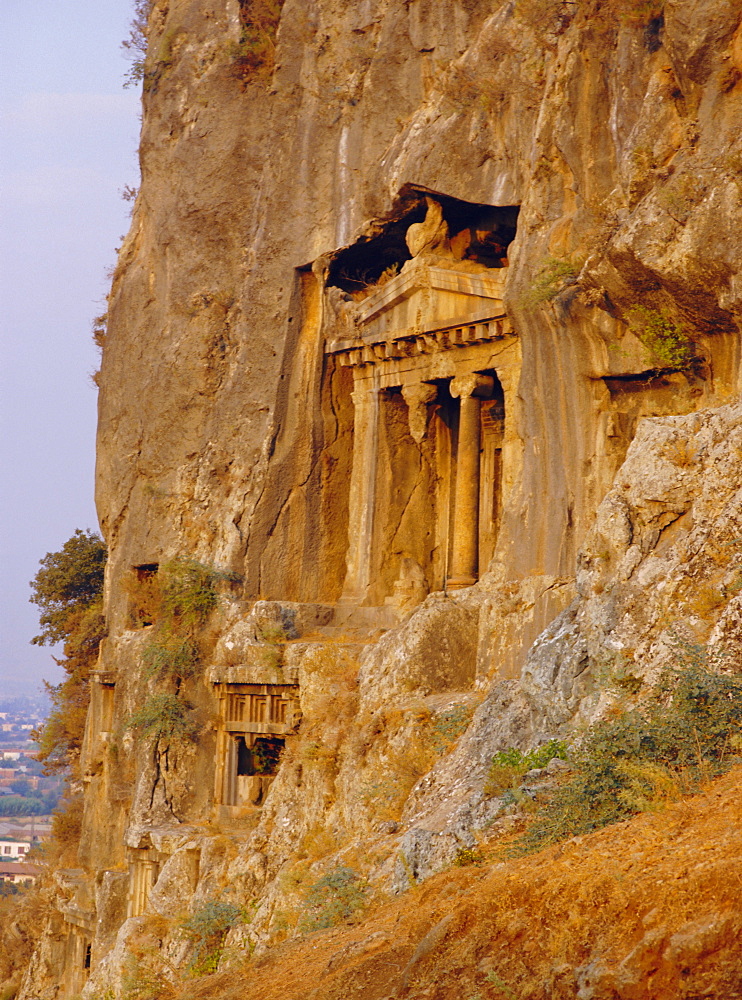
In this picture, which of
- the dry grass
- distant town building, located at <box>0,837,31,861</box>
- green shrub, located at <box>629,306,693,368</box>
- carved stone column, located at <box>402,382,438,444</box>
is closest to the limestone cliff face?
green shrub, located at <box>629,306,693,368</box>

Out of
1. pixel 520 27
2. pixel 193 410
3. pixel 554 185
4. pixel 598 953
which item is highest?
pixel 520 27

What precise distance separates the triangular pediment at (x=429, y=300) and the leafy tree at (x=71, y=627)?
34.6ft

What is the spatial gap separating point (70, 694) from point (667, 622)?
19.4m

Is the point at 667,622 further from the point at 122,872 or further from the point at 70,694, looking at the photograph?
the point at 70,694

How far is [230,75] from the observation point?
22766 mm

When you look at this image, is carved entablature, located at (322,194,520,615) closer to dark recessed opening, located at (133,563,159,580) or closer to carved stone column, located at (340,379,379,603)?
carved stone column, located at (340,379,379,603)

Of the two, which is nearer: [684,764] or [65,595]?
[684,764]

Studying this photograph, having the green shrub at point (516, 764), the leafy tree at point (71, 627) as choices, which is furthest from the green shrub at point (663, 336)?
the leafy tree at point (71, 627)

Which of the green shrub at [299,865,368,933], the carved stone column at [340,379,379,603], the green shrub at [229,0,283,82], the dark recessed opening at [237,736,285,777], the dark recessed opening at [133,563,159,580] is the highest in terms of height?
the green shrub at [229,0,283,82]

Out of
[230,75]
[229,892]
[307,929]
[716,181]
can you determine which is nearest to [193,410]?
[230,75]

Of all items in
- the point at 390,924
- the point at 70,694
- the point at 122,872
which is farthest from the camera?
the point at 70,694

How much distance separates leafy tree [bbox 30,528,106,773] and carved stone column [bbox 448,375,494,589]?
1046 centimetres

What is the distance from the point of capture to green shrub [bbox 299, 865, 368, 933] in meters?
9.33

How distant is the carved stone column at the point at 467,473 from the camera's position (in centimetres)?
1900
